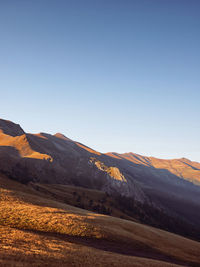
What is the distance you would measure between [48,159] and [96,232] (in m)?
156

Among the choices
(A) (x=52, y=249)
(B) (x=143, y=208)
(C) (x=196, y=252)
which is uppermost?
(A) (x=52, y=249)

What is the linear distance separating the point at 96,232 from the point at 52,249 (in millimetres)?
15011

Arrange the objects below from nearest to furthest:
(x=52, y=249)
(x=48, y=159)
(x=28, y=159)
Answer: (x=52, y=249), (x=28, y=159), (x=48, y=159)

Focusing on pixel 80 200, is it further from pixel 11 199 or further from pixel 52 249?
pixel 52 249

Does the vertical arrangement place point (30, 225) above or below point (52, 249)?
below

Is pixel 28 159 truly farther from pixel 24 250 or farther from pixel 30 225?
pixel 24 250

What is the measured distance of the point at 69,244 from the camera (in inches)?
948

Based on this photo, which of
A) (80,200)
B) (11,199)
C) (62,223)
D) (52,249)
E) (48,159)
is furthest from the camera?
(48,159)

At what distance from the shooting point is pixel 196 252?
37.4 m

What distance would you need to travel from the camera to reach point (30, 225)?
30734mm

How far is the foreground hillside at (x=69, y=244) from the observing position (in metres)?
18.5

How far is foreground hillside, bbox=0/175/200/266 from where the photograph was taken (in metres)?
18.5

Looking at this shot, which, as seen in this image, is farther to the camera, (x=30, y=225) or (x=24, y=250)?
(x=30, y=225)

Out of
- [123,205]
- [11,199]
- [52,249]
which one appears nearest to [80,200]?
[123,205]
